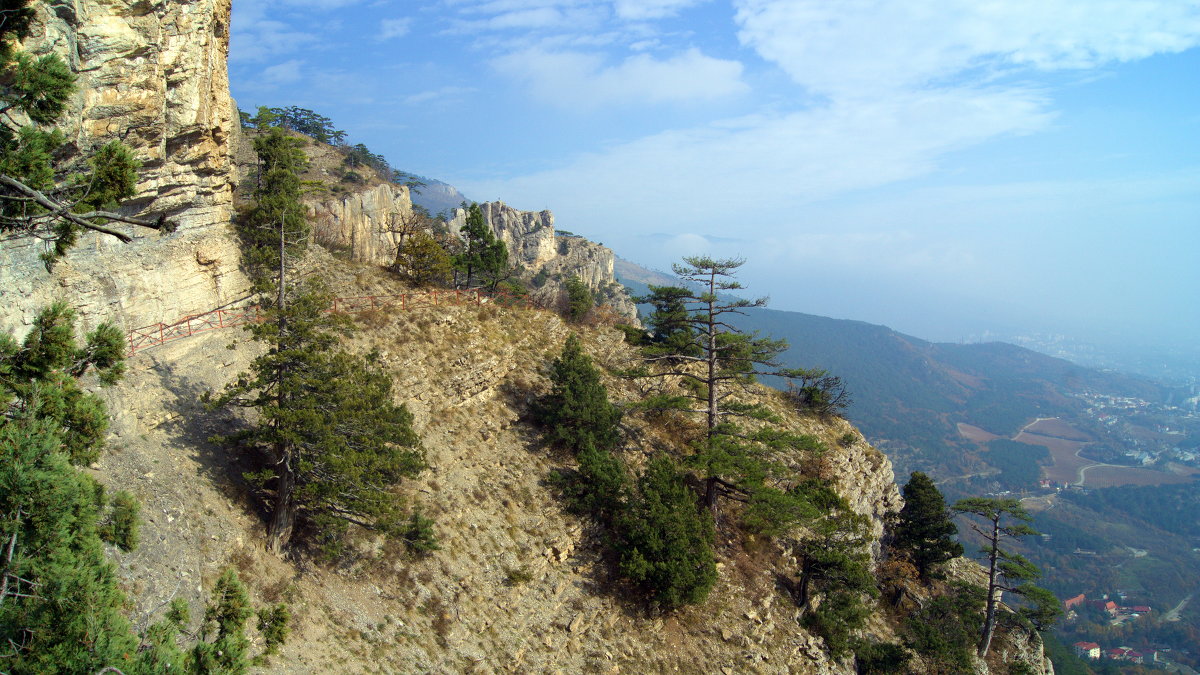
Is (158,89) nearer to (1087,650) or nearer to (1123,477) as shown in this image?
(1087,650)

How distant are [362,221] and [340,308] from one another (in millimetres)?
18476

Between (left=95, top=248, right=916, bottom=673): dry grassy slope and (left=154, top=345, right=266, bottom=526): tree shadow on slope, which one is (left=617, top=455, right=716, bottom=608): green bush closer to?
(left=95, top=248, right=916, bottom=673): dry grassy slope

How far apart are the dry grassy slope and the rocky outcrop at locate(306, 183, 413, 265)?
45.5 feet

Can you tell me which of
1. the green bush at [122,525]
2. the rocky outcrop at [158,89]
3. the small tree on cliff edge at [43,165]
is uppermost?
the rocky outcrop at [158,89]

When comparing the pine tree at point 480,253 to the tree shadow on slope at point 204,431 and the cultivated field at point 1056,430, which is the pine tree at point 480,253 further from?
the cultivated field at point 1056,430

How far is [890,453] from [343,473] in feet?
492

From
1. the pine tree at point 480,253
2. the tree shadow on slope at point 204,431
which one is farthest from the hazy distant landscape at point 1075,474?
the tree shadow on slope at point 204,431

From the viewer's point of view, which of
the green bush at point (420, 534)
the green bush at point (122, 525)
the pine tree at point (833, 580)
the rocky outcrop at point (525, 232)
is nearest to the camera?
the green bush at point (122, 525)

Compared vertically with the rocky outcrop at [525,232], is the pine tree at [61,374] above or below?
below

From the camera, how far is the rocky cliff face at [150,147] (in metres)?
13.2

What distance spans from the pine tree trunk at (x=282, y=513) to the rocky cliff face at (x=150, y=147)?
203 inches

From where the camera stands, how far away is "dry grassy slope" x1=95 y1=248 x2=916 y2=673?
1273 centimetres

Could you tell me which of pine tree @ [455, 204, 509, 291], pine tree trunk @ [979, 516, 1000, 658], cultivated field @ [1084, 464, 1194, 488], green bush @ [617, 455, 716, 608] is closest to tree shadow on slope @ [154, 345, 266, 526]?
green bush @ [617, 455, 716, 608]

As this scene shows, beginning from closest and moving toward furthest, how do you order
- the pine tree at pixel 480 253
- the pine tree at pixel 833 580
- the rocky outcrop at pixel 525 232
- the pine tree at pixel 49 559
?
the pine tree at pixel 49 559
the pine tree at pixel 833 580
the pine tree at pixel 480 253
the rocky outcrop at pixel 525 232
